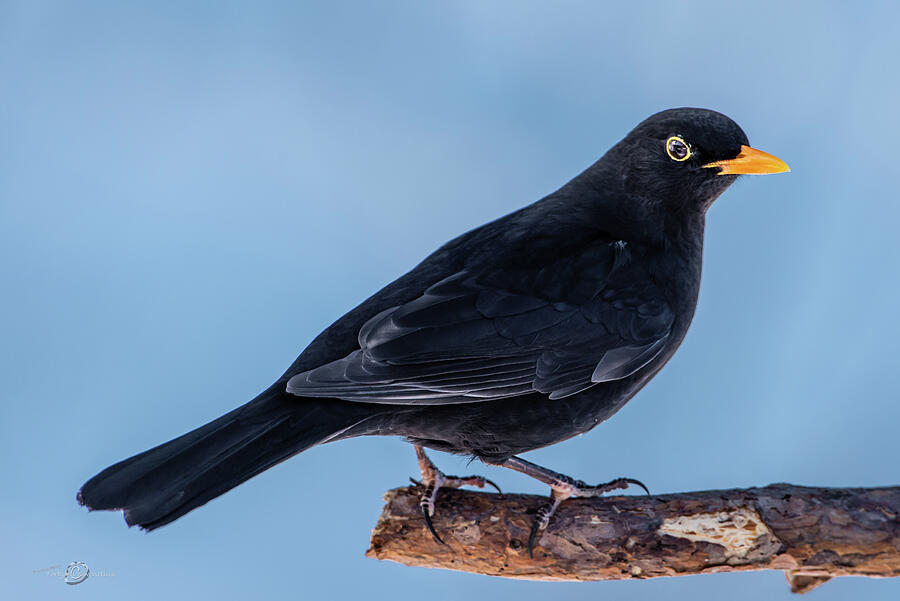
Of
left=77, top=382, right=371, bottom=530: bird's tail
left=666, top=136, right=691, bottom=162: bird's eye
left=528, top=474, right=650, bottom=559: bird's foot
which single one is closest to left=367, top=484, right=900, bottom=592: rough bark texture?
left=528, top=474, right=650, bottom=559: bird's foot

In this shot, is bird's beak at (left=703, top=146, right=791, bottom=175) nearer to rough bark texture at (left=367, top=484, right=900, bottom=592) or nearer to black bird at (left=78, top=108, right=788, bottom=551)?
black bird at (left=78, top=108, right=788, bottom=551)

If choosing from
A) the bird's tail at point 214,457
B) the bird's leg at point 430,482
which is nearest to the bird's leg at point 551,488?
the bird's leg at point 430,482

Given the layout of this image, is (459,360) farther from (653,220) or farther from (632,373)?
(653,220)

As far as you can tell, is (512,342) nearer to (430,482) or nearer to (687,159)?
(430,482)

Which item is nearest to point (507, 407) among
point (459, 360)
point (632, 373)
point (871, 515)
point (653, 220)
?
point (459, 360)

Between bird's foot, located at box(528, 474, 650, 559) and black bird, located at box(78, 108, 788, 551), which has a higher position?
black bird, located at box(78, 108, 788, 551)

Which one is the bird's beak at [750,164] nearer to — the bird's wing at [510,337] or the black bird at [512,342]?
the black bird at [512,342]
